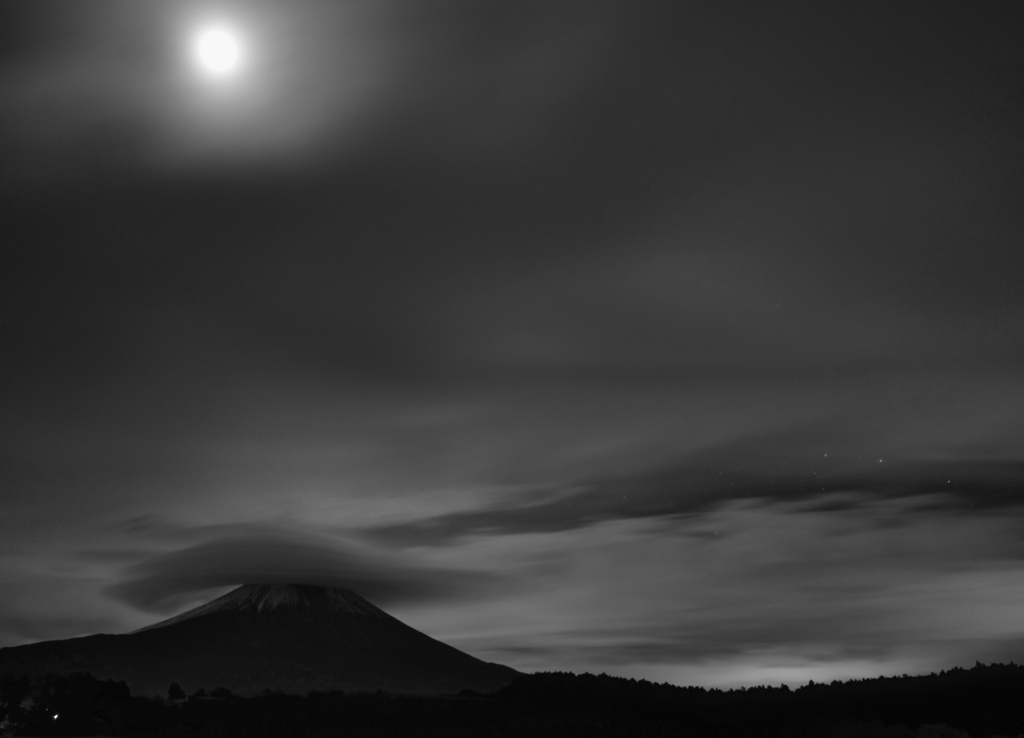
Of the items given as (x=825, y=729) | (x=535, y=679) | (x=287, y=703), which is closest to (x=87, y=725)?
(x=287, y=703)

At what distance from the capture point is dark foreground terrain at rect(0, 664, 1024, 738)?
319ft

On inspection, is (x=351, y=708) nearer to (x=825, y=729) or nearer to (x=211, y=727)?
(x=211, y=727)

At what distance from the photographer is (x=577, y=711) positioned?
145 metres

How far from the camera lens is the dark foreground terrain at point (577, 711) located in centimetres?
9725

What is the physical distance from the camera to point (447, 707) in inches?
6038

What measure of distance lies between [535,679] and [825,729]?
99.8m

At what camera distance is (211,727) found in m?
137

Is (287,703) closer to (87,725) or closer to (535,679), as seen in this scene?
(87,725)

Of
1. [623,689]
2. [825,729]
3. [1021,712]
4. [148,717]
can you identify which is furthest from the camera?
[623,689]

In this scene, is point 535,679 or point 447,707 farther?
point 535,679

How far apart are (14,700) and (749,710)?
112948mm

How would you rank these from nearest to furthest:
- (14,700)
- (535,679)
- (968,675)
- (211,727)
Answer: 1. (968,675)
2. (211,727)
3. (14,700)
4. (535,679)

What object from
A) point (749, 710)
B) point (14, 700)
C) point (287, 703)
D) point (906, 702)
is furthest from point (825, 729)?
point (14, 700)

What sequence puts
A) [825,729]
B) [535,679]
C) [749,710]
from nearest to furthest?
[825,729], [749,710], [535,679]
